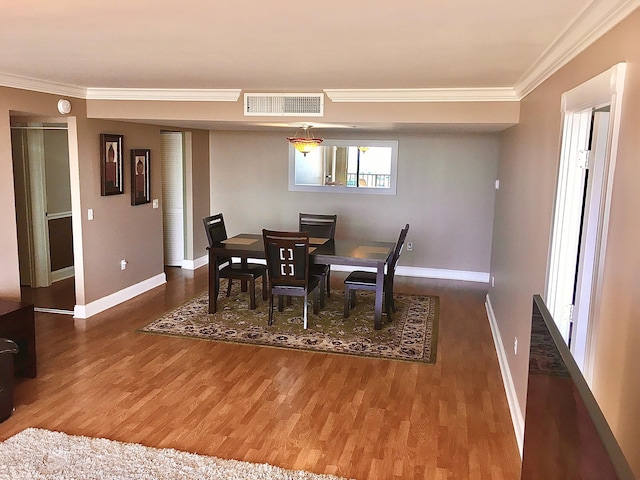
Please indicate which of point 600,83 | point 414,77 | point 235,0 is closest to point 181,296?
point 414,77

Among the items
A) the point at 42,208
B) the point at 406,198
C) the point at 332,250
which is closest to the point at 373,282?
the point at 332,250

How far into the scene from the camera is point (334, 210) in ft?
24.6

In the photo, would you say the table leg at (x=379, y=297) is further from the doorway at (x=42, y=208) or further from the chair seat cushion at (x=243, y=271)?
the doorway at (x=42, y=208)

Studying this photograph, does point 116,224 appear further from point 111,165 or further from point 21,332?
point 21,332

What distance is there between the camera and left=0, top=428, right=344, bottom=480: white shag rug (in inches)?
106

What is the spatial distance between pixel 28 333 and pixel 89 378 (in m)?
0.54

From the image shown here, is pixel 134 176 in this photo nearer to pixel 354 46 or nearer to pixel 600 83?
pixel 354 46

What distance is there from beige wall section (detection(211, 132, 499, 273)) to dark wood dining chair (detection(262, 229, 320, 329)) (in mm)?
2574

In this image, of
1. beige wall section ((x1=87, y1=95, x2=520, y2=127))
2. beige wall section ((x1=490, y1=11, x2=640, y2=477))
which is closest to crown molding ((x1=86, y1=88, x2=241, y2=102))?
beige wall section ((x1=87, y1=95, x2=520, y2=127))

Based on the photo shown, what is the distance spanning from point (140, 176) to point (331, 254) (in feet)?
8.25

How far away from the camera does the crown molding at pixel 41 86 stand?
4.12 metres

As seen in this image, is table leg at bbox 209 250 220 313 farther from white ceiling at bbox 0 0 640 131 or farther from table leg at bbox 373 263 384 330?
white ceiling at bbox 0 0 640 131

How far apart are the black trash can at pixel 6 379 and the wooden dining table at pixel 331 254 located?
2.26 metres

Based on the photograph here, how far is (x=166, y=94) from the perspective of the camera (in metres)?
4.88
